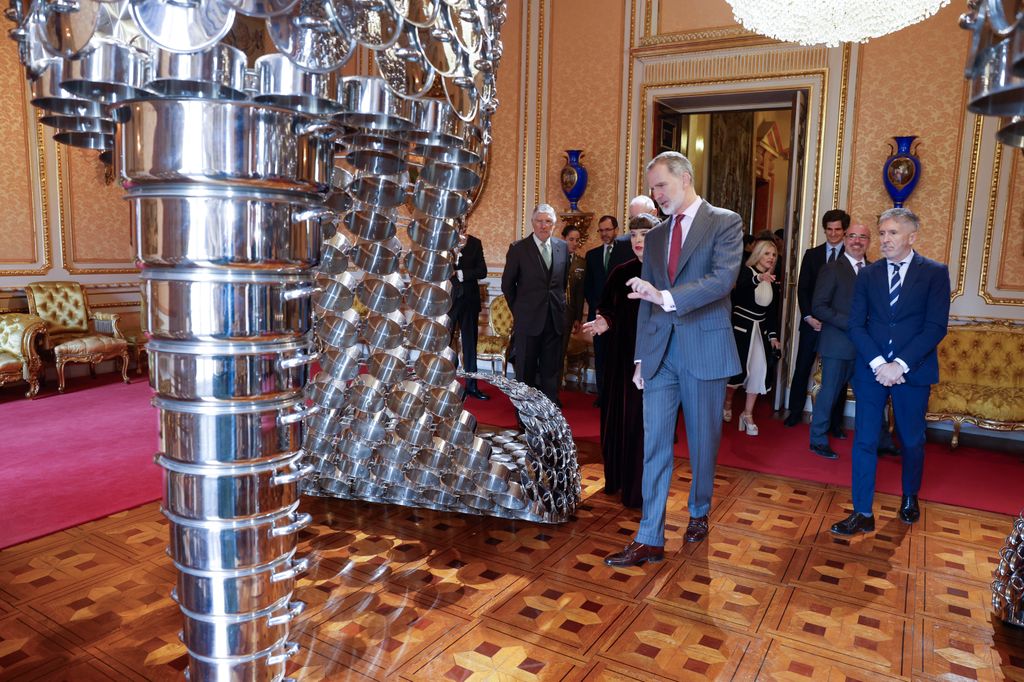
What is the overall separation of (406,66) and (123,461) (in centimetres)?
401

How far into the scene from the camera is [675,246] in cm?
304

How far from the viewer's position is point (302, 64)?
3.79 feet

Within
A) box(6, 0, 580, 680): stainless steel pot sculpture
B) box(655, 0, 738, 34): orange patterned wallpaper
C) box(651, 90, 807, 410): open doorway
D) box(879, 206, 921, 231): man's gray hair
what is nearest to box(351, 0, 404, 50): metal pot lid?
box(6, 0, 580, 680): stainless steel pot sculpture

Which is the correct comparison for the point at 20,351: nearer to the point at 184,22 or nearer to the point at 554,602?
the point at 554,602

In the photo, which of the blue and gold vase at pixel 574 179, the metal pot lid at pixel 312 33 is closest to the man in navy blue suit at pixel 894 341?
the metal pot lid at pixel 312 33

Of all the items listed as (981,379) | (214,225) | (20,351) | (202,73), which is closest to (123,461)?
(20,351)

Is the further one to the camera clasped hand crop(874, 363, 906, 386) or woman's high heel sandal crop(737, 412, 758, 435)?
woman's high heel sandal crop(737, 412, 758, 435)

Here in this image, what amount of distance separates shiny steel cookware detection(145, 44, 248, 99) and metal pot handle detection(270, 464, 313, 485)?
0.66 meters

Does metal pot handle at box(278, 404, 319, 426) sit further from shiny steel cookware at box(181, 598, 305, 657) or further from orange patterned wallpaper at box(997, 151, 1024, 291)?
orange patterned wallpaper at box(997, 151, 1024, 291)

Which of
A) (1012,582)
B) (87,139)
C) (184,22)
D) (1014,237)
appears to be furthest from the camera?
(1014,237)

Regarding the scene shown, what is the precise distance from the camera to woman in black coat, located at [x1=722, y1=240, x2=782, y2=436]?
5.58 metres

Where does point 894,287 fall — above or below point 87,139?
below

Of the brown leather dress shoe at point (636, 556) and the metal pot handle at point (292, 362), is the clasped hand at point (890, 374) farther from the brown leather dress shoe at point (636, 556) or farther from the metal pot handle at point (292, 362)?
the metal pot handle at point (292, 362)

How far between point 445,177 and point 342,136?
0.58 metres
